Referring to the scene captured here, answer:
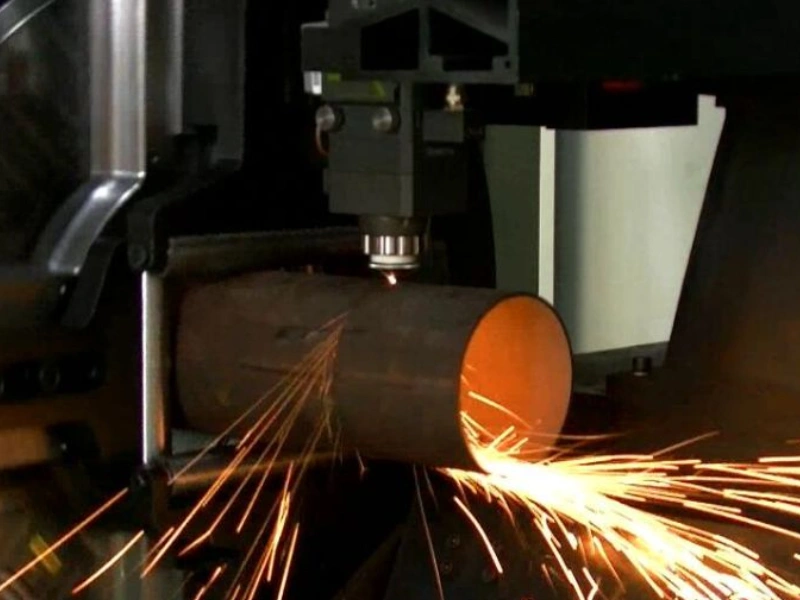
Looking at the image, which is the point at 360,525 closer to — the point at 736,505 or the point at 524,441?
the point at 524,441

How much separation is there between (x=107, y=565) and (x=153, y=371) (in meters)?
0.22

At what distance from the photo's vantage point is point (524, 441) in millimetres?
1783

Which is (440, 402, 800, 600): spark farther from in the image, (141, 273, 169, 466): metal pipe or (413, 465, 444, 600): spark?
(141, 273, 169, 466): metal pipe

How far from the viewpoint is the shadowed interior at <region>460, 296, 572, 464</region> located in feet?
5.69

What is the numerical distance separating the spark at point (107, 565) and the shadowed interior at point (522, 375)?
0.40 m

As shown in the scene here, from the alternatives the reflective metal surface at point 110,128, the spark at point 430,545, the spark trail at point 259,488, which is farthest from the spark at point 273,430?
the reflective metal surface at point 110,128

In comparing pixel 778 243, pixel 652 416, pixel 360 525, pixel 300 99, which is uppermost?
pixel 300 99

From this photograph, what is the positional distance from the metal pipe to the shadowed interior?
343 millimetres

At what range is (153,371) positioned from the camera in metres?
1.83

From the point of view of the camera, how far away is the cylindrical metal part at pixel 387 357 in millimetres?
1601

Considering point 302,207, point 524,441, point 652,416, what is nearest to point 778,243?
point 652,416

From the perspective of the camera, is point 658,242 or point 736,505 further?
point 658,242

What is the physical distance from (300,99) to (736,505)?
0.69 meters

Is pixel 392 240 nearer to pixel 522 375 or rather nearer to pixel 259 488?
pixel 522 375
